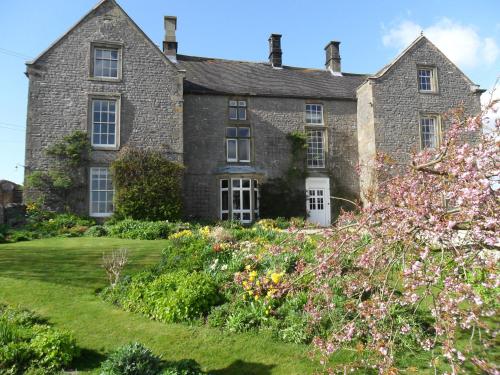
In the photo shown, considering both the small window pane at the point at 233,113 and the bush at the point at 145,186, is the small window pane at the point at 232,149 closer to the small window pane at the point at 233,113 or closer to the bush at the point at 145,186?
the small window pane at the point at 233,113

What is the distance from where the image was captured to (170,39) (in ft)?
73.3

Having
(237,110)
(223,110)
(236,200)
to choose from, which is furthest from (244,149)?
(236,200)

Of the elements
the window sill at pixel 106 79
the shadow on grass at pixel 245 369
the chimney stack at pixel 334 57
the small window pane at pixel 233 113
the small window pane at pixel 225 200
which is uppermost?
the chimney stack at pixel 334 57

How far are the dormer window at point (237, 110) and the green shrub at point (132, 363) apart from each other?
1696cm

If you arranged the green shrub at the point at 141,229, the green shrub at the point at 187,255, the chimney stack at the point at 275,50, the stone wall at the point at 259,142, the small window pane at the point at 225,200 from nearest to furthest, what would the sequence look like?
the green shrub at the point at 187,255 < the green shrub at the point at 141,229 < the stone wall at the point at 259,142 < the small window pane at the point at 225,200 < the chimney stack at the point at 275,50

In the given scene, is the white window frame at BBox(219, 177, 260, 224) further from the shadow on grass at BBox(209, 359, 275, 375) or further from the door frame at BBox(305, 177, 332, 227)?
the shadow on grass at BBox(209, 359, 275, 375)

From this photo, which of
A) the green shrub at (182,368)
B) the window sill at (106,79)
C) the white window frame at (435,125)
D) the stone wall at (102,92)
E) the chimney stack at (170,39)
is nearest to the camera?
the green shrub at (182,368)

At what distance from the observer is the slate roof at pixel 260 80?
20.6m

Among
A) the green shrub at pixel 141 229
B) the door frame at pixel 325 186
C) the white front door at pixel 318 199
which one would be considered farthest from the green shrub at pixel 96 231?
the door frame at pixel 325 186

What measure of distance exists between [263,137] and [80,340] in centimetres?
1609

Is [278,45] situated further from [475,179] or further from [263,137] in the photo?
[475,179]

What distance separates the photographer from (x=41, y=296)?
6.95m

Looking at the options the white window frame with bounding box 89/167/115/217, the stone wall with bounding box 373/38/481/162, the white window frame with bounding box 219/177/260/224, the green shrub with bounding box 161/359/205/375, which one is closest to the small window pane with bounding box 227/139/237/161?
the white window frame with bounding box 219/177/260/224

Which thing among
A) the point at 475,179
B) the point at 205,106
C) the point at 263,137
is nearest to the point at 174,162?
the point at 205,106
